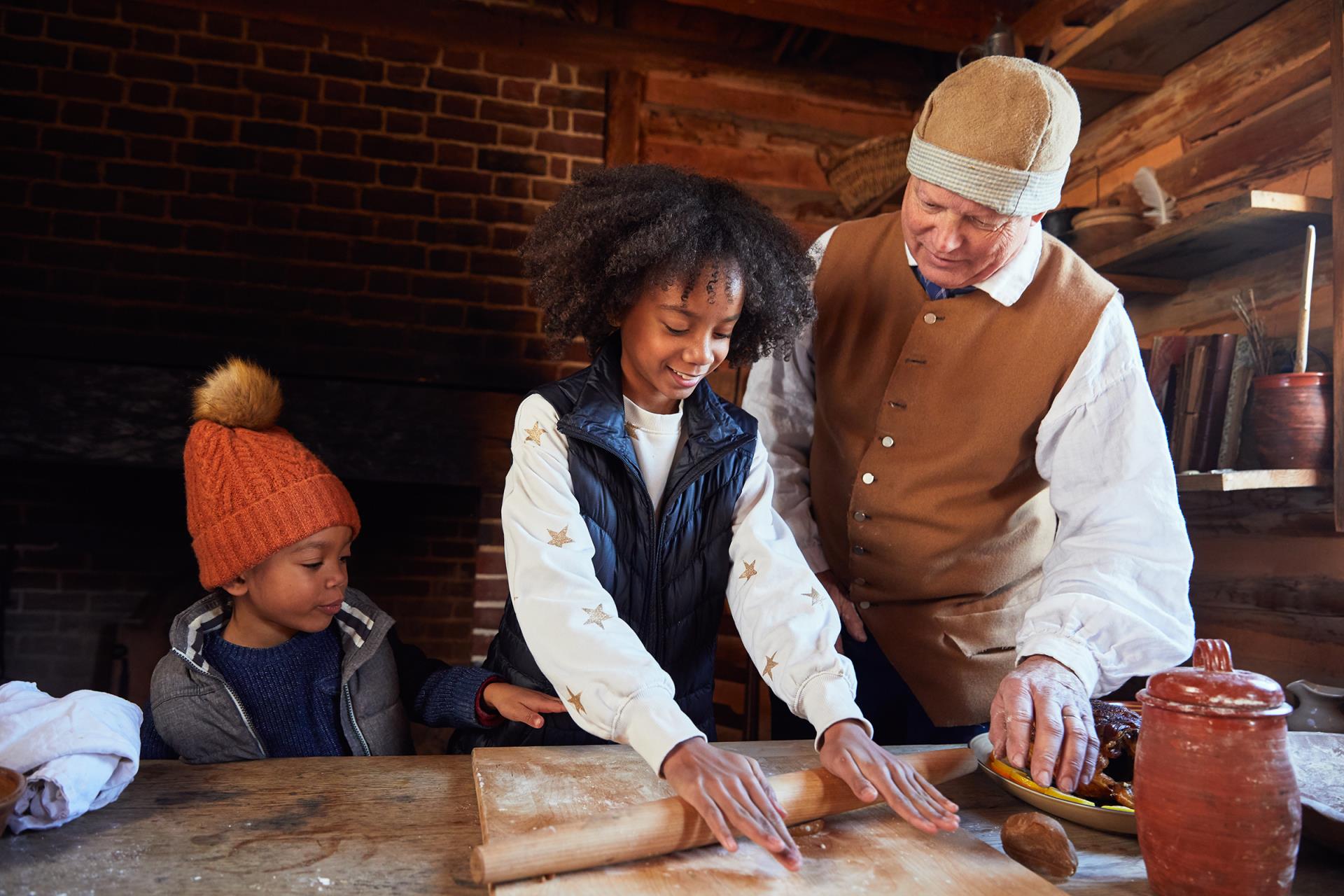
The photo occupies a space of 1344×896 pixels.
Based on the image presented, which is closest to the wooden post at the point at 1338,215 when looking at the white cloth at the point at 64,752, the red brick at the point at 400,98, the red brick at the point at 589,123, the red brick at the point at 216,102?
the white cloth at the point at 64,752

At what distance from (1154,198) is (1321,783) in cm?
186

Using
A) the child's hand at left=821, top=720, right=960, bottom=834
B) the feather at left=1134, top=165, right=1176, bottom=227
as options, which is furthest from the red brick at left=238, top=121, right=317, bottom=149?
the child's hand at left=821, top=720, right=960, bottom=834

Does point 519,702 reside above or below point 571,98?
below

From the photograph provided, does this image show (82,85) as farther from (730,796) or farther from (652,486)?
(730,796)

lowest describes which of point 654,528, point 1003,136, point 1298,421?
point 654,528

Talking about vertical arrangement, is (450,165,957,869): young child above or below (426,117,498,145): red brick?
below

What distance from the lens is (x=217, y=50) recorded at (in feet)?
12.5

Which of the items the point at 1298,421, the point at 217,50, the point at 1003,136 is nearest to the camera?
the point at 1003,136

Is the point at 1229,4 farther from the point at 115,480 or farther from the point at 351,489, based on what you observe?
the point at 115,480

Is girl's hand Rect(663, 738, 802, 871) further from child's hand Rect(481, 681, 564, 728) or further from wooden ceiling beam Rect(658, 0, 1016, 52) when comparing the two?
wooden ceiling beam Rect(658, 0, 1016, 52)

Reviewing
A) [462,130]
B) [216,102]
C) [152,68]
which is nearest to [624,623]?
[462,130]

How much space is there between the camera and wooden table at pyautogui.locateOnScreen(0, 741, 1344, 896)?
952mm

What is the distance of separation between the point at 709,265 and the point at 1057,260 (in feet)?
2.16

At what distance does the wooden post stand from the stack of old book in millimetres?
275
